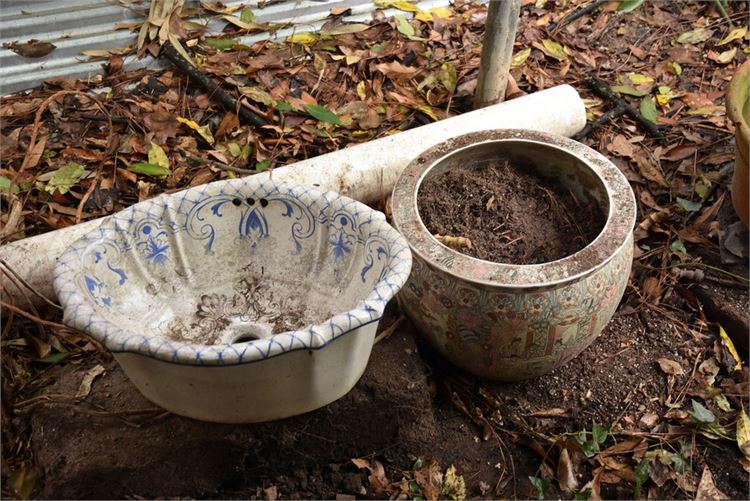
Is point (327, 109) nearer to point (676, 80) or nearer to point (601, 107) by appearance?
point (601, 107)

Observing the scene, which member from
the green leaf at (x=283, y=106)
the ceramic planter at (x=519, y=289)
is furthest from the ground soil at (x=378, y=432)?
the green leaf at (x=283, y=106)

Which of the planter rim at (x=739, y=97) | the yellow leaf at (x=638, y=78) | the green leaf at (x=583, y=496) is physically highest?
the planter rim at (x=739, y=97)

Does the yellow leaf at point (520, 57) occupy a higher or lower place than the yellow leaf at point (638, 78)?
higher

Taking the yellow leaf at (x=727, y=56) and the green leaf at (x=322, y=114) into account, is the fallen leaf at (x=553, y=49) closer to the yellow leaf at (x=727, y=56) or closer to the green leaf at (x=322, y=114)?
the yellow leaf at (x=727, y=56)

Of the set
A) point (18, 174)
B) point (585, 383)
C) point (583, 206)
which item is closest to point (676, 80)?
point (583, 206)

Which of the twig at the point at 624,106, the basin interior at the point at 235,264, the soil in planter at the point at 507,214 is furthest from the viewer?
the twig at the point at 624,106

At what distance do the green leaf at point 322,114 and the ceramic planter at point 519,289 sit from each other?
3.18ft

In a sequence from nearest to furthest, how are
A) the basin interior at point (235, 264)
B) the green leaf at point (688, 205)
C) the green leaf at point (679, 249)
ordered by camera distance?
1. the basin interior at point (235, 264)
2. the green leaf at point (679, 249)
3. the green leaf at point (688, 205)

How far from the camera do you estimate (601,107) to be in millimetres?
3998

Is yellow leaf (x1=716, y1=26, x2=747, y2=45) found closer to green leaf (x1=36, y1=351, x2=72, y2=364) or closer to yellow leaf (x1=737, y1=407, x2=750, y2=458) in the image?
yellow leaf (x1=737, y1=407, x2=750, y2=458)

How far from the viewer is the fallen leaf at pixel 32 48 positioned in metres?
3.73

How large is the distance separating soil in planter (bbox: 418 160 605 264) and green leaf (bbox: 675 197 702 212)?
895 millimetres

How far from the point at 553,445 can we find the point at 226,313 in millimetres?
1267

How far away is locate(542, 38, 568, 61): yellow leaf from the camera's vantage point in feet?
14.0
